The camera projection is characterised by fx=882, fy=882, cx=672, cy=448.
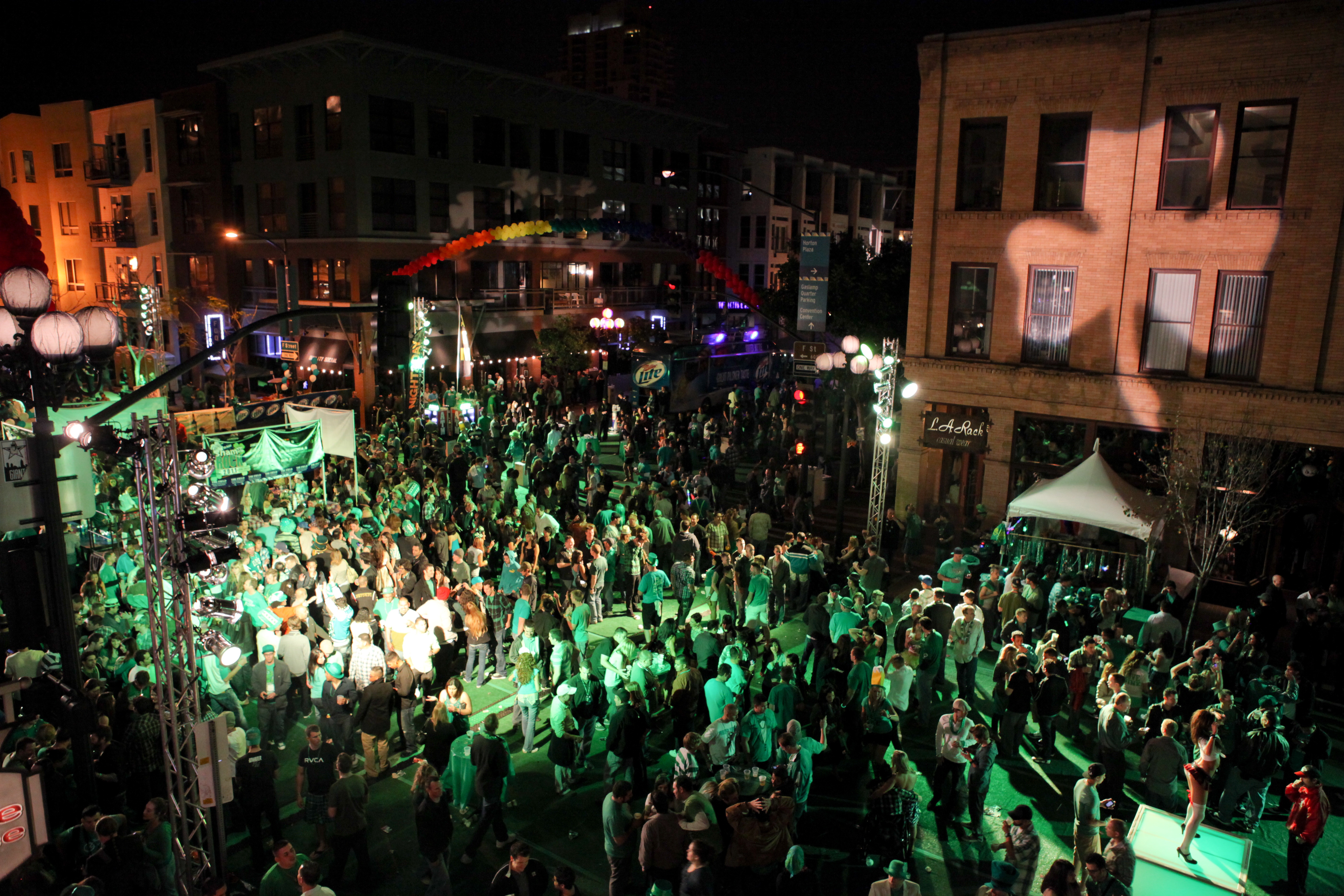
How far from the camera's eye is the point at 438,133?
39406 millimetres

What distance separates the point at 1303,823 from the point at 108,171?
2154 inches

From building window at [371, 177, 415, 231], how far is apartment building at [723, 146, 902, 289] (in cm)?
2604

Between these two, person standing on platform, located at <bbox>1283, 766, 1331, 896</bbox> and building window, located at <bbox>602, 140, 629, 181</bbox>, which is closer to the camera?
person standing on platform, located at <bbox>1283, 766, 1331, 896</bbox>

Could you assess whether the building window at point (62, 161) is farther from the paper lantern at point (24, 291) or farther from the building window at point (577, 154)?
the paper lantern at point (24, 291)

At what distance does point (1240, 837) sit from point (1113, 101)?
14.5 m

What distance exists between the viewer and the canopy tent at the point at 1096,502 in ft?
49.7

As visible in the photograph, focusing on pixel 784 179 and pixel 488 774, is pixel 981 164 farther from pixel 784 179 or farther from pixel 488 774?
pixel 784 179

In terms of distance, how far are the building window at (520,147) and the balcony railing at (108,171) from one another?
20.5 metres

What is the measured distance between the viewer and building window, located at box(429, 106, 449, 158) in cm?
3897

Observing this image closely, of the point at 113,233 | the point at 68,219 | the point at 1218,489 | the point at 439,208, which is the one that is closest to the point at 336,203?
the point at 439,208

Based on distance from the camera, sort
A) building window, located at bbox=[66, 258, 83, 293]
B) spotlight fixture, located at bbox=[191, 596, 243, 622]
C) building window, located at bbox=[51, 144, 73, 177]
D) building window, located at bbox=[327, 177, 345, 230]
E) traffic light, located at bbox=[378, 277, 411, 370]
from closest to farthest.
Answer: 1. traffic light, located at bbox=[378, 277, 411, 370]
2. spotlight fixture, located at bbox=[191, 596, 243, 622]
3. building window, located at bbox=[327, 177, 345, 230]
4. building window, located at bbox=[51, 144, 73, 177]
5. building window, located at bbox=[66, 258, 83, 293]

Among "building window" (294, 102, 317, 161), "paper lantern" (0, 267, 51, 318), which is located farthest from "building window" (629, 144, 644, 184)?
"paper lantern" (0, 267, 51, 318)

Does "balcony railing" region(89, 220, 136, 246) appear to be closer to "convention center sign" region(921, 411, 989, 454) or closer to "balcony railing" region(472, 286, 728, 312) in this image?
"balcony railing" region(472, 286, 728, 312)

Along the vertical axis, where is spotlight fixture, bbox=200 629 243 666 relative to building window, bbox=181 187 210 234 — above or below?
below
